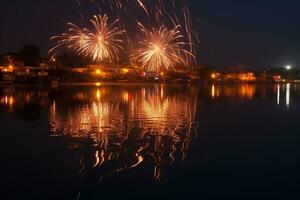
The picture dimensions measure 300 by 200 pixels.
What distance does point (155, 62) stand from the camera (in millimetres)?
51719

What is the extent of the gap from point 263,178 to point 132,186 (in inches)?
127

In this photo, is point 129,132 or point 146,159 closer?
point 146,159

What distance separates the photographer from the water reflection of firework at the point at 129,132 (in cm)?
1130

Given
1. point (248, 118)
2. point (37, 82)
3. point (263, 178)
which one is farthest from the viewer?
point (37, 82)

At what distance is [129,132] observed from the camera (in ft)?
51.0

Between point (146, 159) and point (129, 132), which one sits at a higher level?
point (129, 132)

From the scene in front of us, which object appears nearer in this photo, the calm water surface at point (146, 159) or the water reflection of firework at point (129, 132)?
the calm water surface at point (146, 159)

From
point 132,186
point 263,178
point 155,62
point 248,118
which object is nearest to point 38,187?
point 132,186

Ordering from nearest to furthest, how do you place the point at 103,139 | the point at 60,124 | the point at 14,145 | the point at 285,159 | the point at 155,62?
the point at 285,159
the point at 14,145
the point at 103,139
the point at 60,124
the point at 155,62

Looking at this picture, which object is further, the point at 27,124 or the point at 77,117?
the point at 77,117

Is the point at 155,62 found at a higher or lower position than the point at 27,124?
higher

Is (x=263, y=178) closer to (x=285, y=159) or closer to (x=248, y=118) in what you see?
(x=285, y=159)

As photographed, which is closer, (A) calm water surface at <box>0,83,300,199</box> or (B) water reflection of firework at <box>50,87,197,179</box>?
(A) calm water surface at <box>0,83,300,199</box>

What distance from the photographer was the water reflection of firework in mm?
11305
